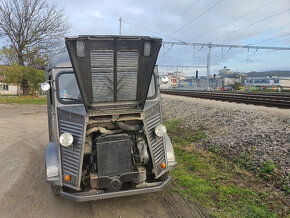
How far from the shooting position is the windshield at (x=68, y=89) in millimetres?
4418

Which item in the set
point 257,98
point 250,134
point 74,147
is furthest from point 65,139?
point 257,98

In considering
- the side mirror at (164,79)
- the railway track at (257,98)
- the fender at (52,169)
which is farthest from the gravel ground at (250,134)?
the fender at (52,169)

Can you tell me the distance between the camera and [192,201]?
4.42 metres

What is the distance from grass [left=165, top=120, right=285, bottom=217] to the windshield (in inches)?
112

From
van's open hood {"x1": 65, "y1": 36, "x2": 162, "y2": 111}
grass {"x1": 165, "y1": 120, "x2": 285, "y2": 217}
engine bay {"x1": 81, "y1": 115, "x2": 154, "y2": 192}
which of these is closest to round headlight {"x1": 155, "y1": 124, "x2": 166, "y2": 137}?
engine bay {"x1": 81, "y1": 115, "x2": 154, "y2": 192}

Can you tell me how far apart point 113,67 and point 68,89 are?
1.35 m

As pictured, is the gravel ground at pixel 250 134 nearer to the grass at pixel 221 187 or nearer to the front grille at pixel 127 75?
the grass at pixel 221 187

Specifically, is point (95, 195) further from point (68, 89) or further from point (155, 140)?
point (68, 89)

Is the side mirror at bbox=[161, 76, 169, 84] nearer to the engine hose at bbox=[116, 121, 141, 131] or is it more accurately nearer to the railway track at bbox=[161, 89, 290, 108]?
the engine hose at bbox=[116, 121, 141, 131]

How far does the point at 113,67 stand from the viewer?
3.62 m

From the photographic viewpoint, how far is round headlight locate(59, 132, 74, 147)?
12.4ft

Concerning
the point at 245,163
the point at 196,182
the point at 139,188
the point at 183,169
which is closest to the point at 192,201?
the point at 196,182

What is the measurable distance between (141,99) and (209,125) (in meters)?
5.80

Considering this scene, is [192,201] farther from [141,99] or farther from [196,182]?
[141,99]
